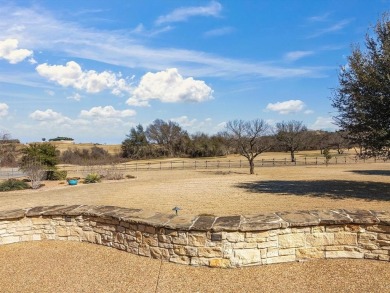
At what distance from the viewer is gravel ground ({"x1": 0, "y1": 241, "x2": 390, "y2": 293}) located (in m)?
4.62

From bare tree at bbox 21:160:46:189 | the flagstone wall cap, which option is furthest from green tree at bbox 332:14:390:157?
bare tree at bbox 21:160:46:189

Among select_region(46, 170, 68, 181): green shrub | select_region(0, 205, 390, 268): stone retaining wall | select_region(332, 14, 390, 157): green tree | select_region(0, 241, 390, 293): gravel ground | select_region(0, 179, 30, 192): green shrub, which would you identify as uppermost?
select_region(332, 14, 390, 157): green tree

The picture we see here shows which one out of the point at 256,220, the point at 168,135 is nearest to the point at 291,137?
the point at 168,135

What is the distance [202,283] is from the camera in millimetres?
4766

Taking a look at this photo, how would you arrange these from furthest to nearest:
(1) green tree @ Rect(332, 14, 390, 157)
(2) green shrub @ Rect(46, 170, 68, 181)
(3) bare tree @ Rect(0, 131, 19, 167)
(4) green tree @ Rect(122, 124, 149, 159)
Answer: (4) green tree @ Rect(122, 124, 149, 159)
(3) bare tree @ Rect(0, 131, 19, 167)
(2) green shrub @ Rect(46, 170, 68, 181)
(1) green tree @ Rect(332, 14, 390, 157)

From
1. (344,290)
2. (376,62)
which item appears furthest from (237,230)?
(376,62)

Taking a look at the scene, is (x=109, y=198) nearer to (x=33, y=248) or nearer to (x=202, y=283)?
(x=33, y=248)

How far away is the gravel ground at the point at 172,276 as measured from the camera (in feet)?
15.2

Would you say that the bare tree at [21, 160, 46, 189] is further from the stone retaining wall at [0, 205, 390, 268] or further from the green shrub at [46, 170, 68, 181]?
the stone retaining wall at [0, 205, 390, 268]

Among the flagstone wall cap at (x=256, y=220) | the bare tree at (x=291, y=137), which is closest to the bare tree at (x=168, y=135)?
the bare tree at (x=291, y=137)

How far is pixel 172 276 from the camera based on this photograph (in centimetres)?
500

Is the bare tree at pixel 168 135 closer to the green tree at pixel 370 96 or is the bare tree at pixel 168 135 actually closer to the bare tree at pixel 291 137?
the bare tree at pixel 291 137

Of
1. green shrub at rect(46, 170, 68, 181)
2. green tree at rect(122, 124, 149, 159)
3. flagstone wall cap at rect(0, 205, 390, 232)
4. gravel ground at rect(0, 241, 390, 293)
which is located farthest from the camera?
green tree at rect(122, 124, 149, 159)

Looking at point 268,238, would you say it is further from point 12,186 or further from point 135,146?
point 135,146
